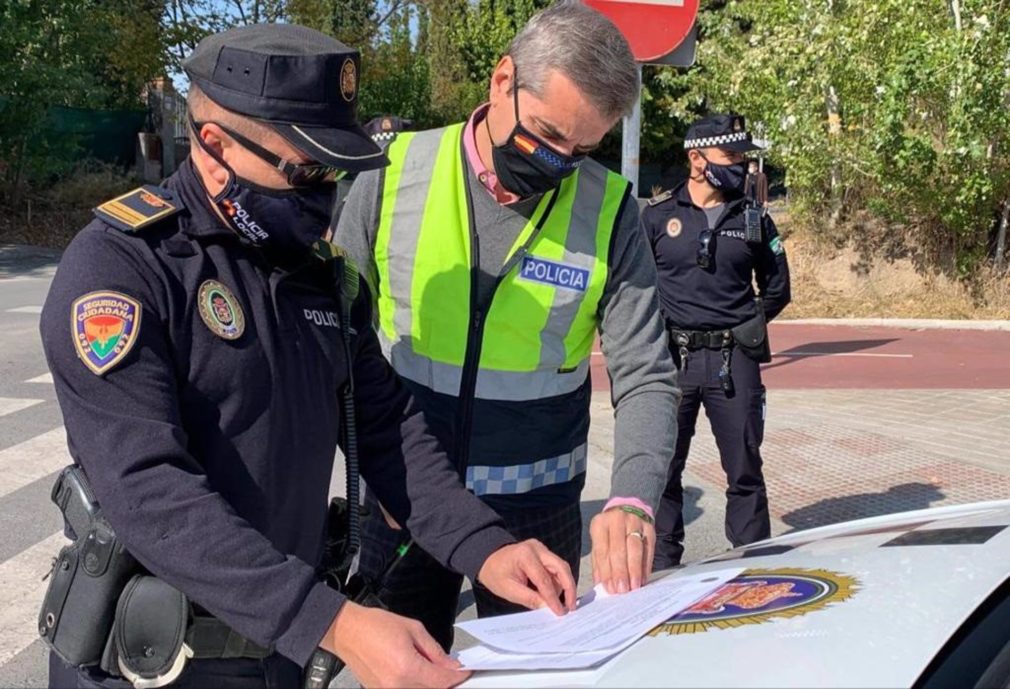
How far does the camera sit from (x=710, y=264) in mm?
5031

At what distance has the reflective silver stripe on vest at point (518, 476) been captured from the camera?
2.38m

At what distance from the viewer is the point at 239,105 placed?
161cm

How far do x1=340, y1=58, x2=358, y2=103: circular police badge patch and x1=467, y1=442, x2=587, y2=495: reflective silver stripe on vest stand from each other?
96 cm

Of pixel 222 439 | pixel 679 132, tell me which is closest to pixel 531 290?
pixel 222 439

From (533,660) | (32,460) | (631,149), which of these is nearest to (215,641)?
(533,660)

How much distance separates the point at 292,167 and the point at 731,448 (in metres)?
3.56

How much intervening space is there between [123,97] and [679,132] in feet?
53.8

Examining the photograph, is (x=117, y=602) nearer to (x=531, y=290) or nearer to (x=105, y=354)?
(x=105, y=354)

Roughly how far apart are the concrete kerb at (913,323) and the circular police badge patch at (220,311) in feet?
39.8

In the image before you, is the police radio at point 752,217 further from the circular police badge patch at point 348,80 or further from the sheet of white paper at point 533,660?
the sheet of white paper at point 533,660

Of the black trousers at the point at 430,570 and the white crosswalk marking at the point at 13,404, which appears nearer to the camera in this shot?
the black trousers at the point at 430,570

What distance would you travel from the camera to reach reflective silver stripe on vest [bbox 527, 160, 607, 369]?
2.35 metres

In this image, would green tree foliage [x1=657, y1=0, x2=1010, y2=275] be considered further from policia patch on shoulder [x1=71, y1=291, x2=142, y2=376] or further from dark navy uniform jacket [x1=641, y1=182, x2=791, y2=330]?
policia patch on shoulder [x1=71, y1=291, x2=142, y2=376]

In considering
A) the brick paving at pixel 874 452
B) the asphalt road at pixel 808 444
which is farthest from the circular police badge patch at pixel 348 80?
the brick paving at pixel 874 452
